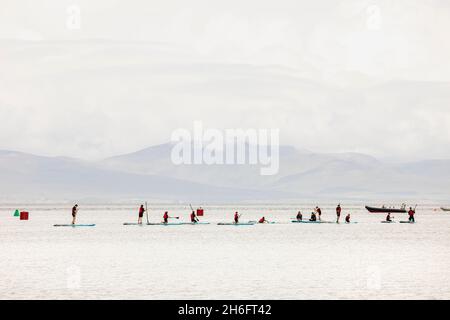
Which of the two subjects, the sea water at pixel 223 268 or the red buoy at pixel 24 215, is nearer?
the sea water at pixel 223 268

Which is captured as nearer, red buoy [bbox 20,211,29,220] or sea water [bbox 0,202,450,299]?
sea water [bbox 0,202,450,299]

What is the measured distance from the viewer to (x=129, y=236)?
3831 inches

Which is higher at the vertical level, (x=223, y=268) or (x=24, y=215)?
(x=24, y=215)

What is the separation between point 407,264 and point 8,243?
141ft

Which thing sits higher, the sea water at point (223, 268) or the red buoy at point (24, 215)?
the red buoy at point (24, 215)

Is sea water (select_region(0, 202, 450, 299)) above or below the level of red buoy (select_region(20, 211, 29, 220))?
below

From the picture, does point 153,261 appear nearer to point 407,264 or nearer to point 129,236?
point 407,264

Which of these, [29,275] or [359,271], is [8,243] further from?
[359,271]

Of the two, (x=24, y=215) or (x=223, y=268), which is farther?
(x=24, y=215)
